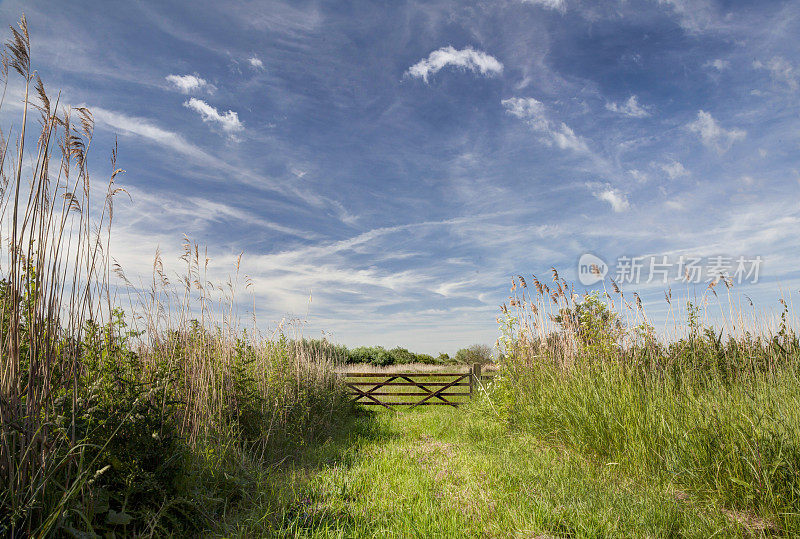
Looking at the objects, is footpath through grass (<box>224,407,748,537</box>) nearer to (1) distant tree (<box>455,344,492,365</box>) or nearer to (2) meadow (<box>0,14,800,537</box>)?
(2) meadow (<box>0,14,800,537</box>)

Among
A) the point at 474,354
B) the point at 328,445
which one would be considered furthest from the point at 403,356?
the point at 328,445

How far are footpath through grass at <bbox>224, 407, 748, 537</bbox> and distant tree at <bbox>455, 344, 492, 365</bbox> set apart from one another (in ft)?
63.8

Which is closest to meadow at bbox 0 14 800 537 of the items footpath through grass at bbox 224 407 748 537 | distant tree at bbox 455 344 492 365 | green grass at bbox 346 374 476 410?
footpath through grass at bbox 224 407 748 537

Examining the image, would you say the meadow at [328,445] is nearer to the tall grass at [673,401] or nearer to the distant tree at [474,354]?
the tall grass at [673,401]

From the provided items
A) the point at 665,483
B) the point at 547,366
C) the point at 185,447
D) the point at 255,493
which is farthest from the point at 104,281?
the point at 547,366

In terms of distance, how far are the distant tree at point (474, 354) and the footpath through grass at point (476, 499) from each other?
19.5 metres

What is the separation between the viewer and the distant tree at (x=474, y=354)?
25.1m

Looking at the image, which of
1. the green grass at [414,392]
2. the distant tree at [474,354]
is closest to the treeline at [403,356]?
the distant tree at [474,354]

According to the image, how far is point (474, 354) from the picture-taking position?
26188mm

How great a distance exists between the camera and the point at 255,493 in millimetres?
4133

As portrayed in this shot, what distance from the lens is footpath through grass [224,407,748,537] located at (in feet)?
10.3

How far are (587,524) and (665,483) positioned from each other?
1.20 m

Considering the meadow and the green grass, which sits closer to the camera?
the meadow

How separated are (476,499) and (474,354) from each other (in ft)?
74.6
